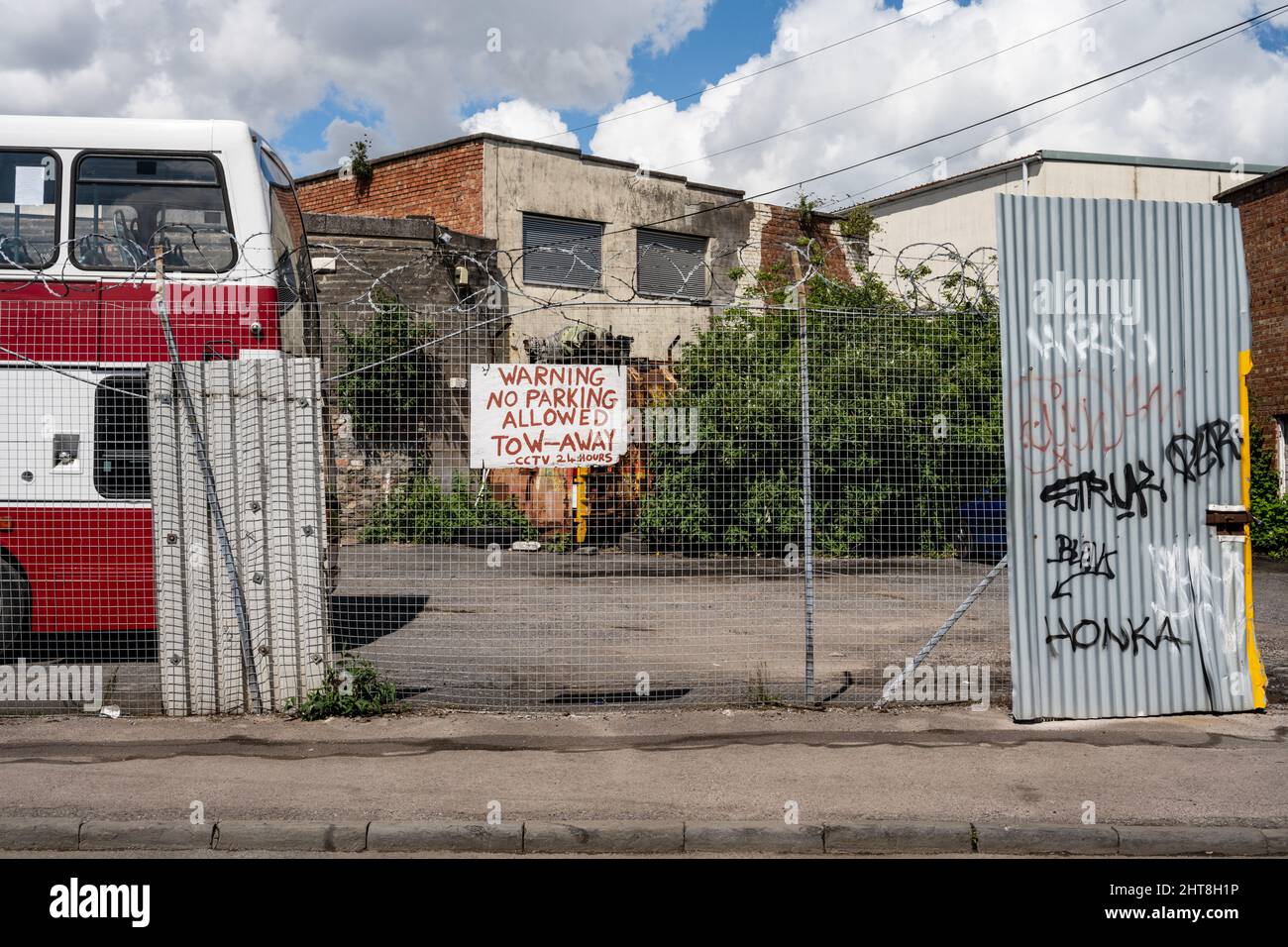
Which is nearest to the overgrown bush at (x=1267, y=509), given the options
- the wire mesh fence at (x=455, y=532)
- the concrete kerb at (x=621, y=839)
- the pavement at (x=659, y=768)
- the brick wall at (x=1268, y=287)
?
the brick wall at (x=1268, y=287)

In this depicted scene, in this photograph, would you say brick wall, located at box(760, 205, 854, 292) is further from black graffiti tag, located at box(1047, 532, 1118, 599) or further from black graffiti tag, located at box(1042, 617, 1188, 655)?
black graffiti tag, located at box(1042, 617, 1188, 655)

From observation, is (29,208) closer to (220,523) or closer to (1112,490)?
(220,523)

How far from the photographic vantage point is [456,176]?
76.7ft

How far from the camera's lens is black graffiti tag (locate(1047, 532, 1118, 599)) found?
736cm

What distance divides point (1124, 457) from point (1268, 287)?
14703 millimetres

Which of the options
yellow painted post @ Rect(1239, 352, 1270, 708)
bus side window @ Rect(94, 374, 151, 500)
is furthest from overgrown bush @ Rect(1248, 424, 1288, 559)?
bus side window @ Rect(94, 374, 151, 500)

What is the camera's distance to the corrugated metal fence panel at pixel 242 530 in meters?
7.45

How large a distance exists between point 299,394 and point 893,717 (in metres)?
4.66

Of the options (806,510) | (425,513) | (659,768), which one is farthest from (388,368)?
(659,768)

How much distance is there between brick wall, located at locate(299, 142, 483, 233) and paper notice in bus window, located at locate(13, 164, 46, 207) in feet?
47.1

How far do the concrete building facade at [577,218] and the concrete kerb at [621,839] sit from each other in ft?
54.6

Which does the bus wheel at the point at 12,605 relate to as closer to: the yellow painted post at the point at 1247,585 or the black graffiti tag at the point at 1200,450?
the black graffiti tag at the point at 1200,450
